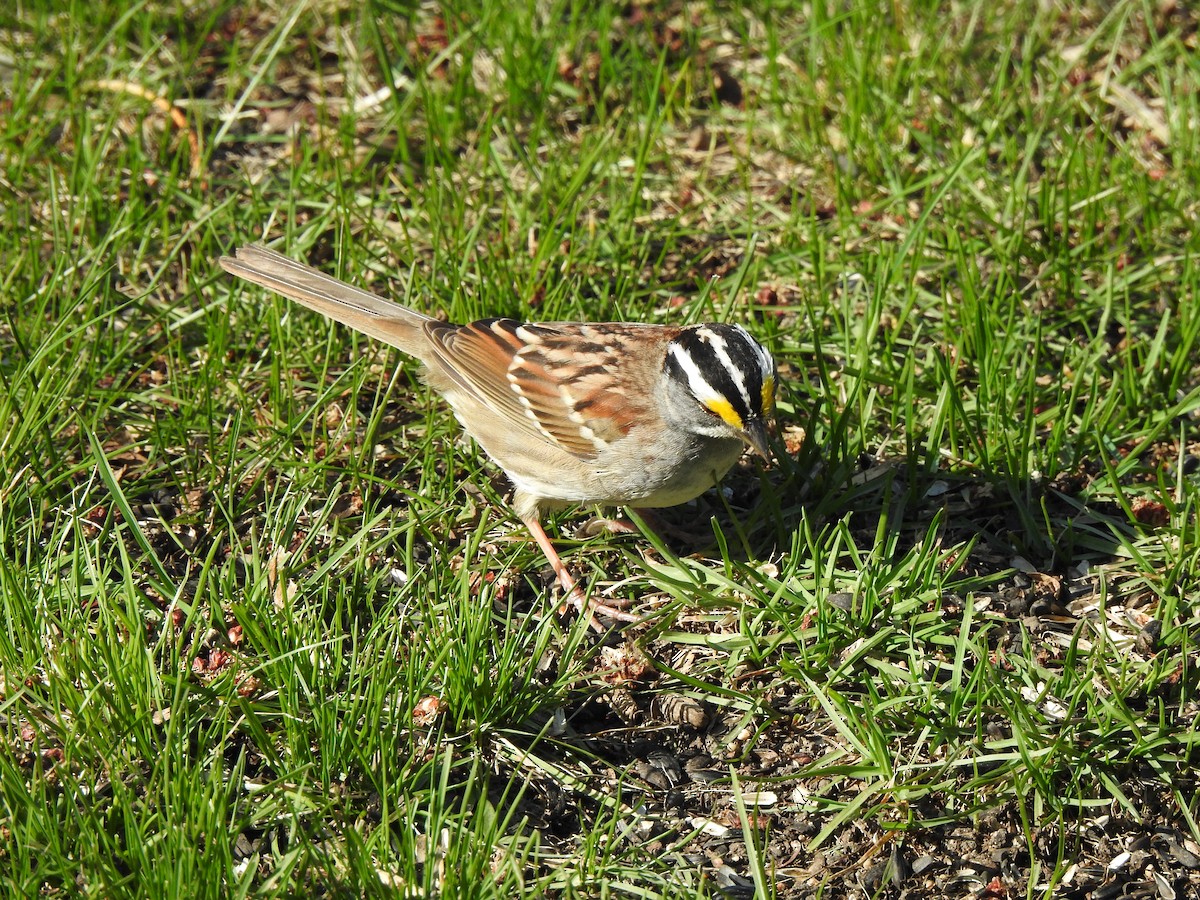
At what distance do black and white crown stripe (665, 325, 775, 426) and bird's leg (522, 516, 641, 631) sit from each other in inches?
28.8

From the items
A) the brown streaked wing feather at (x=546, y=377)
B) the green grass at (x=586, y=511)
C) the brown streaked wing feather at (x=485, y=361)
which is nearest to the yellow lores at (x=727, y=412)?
the brown streaked wing feather at (x=546, y=377)

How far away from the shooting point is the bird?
395cm

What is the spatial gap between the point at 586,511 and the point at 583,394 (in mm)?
458

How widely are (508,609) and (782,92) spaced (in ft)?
10.4

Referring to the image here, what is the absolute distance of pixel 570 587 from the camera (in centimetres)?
418

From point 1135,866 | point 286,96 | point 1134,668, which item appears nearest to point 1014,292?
A: point 1134,668

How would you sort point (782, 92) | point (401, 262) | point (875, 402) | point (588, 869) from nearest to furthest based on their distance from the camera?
point (588, 869) → point (875, 402) → point (401, 262) → point (782, 92)

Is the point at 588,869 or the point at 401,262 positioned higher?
the point at 401,262

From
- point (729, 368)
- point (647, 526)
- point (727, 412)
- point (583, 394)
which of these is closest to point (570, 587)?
point (647, 526)

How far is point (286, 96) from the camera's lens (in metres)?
6.26

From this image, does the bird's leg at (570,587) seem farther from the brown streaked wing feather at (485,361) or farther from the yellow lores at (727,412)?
the yellow lores at (727,412)

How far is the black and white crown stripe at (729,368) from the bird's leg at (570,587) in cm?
73

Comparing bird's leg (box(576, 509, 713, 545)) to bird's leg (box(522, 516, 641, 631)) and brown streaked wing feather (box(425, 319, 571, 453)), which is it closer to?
bird's leg (box(522, 516, 641, 631))

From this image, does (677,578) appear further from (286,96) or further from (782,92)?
(286,96)
